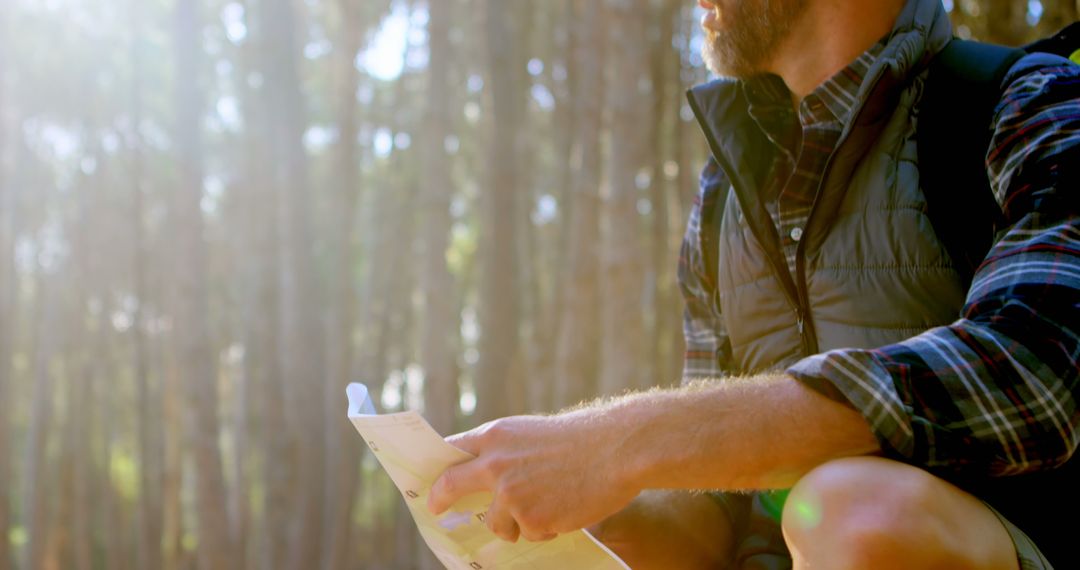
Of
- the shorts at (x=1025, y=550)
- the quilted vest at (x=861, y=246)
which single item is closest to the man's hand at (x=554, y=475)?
the shorts at (x=1025, y=550)

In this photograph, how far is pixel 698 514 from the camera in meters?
2.01

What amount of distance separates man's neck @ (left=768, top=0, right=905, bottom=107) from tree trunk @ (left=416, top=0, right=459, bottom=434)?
4602 mm

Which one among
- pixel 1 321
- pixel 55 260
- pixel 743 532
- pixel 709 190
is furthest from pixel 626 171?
pixel 55 260

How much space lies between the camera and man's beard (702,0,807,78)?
6.90 feet

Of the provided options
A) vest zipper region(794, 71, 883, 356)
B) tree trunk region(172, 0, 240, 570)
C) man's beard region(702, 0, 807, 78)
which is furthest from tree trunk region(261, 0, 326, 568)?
vest zipper region(794, 71, 883, 356)

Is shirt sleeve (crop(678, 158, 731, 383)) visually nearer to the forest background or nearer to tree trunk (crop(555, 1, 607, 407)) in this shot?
the forest background

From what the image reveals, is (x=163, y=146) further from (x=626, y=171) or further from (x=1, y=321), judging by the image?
(x=626, y=171)

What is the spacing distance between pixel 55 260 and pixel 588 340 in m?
14.7

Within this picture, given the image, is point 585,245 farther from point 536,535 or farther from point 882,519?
point 882,519

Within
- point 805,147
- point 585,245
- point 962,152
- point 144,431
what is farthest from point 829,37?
point 144,431

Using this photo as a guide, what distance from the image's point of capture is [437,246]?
22.2 feet

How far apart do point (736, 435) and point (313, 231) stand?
9.08 meters

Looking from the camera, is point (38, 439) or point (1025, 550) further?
point (38, 439)

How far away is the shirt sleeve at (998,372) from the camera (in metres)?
1.30
